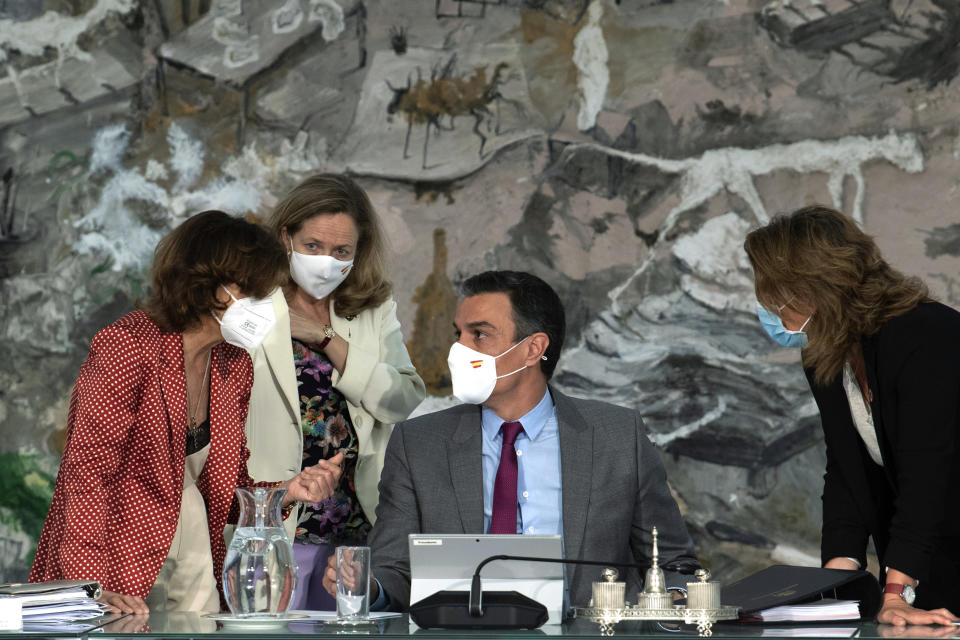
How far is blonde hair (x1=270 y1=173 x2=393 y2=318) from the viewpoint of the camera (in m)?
3.34

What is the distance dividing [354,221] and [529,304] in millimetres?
668

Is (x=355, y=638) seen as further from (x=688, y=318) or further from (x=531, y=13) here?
(x=531, y=13)

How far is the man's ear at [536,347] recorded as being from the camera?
2.94 meters

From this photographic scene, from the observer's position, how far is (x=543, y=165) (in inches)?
205

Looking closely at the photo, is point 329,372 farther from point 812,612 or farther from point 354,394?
point 812,612

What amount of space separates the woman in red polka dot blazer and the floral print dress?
350mm

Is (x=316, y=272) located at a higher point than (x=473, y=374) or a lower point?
higher

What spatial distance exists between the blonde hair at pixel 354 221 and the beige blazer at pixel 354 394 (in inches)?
1.9

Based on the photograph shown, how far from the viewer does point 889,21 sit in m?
5.01

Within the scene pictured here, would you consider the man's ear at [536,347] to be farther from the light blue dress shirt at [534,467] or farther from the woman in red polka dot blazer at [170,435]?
the woman in red polka dot blazer at [170,435]

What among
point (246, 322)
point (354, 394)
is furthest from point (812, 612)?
point (354, 394)

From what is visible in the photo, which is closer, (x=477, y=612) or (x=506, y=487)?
(x=477, y=612)

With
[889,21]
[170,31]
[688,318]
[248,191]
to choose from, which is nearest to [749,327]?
[688,318]

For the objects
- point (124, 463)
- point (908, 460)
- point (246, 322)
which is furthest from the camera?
point (246, 322)
